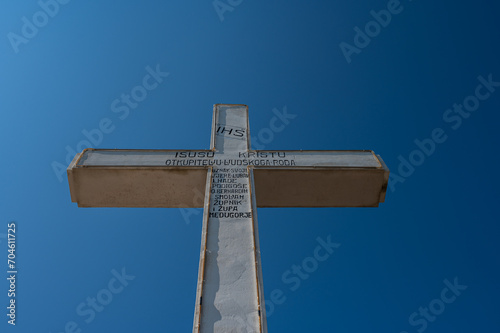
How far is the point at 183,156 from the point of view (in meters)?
9.31

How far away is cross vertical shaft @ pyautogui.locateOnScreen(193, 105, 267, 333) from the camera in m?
5.88

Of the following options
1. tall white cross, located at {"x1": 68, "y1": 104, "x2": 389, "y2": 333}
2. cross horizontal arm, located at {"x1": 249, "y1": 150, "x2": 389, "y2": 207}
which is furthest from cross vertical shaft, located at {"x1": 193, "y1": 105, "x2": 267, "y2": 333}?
cross horizontal arm, located at {"x1": 249, "y1": 150, "x2": 389, "y2": 207}

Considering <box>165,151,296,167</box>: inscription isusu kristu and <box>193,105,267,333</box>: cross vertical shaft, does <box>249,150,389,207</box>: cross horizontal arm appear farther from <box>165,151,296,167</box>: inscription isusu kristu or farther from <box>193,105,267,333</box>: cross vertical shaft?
<box>193,105,267,333</box>: cross vertical shaft

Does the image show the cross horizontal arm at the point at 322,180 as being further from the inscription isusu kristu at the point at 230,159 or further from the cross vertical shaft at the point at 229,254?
the cross vertical shaft at the point at 229,254

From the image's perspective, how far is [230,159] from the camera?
9.27 m

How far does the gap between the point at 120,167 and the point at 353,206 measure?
14.8ft

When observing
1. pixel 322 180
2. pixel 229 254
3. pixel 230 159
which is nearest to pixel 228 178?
pixel 230 159

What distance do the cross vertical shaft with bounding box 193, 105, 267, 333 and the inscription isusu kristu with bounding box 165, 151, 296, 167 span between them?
0.06 meters

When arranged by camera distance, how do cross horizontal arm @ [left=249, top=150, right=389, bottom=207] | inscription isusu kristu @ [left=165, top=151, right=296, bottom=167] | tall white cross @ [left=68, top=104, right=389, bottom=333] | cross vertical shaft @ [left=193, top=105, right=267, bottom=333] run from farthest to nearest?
inscription isusu kristu @ [left=165, top=151, right=296, bottom=167]
cross horizontal arm @ [left=249, top=150, right=389, bottom=207]
tall white cross @ [left=68, top=104, right=389, bottom=333]
cross vertical shaft @ [left=193, top=105, right=267, bottom=333]

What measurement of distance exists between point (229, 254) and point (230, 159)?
2800 millimetres

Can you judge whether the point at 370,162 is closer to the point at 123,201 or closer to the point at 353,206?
the point at 353,206

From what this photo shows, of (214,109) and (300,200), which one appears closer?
(300,200)

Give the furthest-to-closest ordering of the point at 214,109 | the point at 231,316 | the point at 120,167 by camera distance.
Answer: the point at 214,109 → the point at 120,167 → the point at 231,316

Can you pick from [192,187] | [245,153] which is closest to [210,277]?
[192,187]
